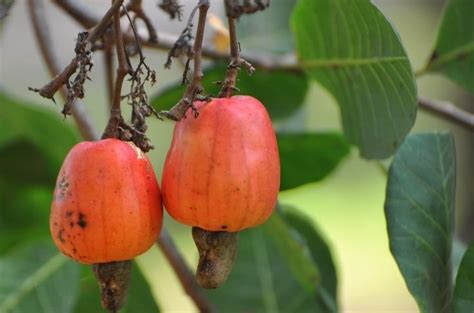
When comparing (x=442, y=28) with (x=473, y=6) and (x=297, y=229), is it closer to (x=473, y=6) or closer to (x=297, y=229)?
(x=473, y=6)

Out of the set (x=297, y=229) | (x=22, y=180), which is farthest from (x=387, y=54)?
(x=22, y=180)

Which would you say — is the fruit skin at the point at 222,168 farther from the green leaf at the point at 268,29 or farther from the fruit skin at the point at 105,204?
the green leaf at the point at 268,29

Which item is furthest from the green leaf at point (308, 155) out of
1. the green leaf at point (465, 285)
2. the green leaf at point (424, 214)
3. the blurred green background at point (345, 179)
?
the blurred green background at point (345, 179)

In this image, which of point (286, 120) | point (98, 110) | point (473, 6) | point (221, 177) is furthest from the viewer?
point (98, 110)

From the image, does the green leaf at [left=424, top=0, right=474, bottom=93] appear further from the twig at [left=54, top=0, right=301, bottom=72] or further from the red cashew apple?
the red cashew apple

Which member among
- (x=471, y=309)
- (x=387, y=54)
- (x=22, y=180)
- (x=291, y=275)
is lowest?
(x=291, y=275)

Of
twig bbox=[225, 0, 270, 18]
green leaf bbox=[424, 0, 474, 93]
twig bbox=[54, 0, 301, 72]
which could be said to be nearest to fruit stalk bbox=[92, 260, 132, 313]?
twig bbox=[225, 0, 270, 18]

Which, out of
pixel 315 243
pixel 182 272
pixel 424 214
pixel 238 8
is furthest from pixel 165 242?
pixel 238 8
